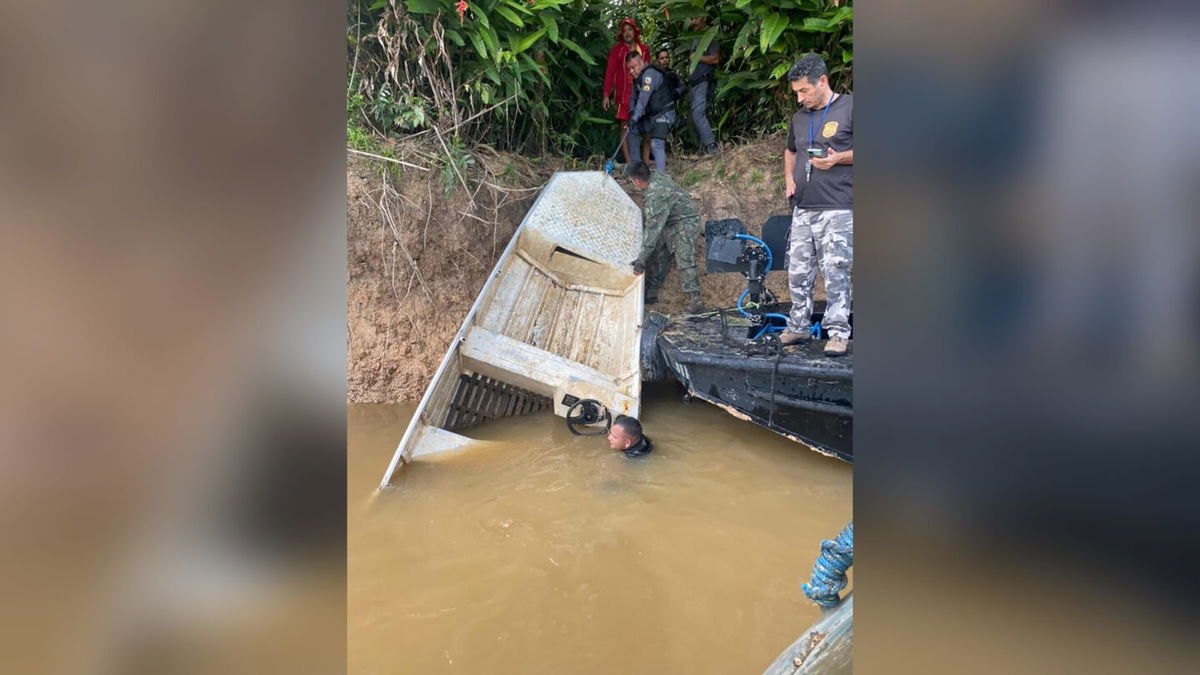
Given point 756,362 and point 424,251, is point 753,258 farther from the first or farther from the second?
point 424,251

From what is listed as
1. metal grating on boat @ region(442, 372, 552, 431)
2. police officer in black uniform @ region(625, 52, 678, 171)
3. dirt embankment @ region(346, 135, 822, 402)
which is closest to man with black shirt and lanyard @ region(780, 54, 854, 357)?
metal grating on boat @ region(442, 372, 552, 431)

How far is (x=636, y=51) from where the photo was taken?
22.1 feet

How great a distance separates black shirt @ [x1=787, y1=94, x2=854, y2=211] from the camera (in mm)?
3529

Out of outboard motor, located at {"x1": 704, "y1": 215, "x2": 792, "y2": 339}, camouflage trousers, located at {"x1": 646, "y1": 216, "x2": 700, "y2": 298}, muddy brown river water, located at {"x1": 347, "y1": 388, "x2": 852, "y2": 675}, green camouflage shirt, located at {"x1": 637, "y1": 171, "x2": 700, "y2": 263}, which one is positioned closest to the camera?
muddy brown river water, located at {"x1": 347, "y1": 388, "x2": 852, "y2": 675}

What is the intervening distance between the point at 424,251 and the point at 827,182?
3.70 m

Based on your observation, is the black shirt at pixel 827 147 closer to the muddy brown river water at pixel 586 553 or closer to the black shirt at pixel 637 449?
the muddy brown river water at pixel 586 553

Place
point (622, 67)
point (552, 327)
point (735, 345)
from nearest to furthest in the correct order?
point (735, 345), point (552, 327), point (622, 67)

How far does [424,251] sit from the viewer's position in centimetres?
575

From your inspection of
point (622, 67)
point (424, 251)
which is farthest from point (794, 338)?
point (622, 67)

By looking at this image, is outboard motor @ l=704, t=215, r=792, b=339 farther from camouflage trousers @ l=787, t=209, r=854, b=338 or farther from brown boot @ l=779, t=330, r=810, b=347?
camouflage trousers @ l=787, t=209, r=854, b=338

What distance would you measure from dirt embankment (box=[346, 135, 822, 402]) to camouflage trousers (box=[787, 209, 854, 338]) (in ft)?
7.80
